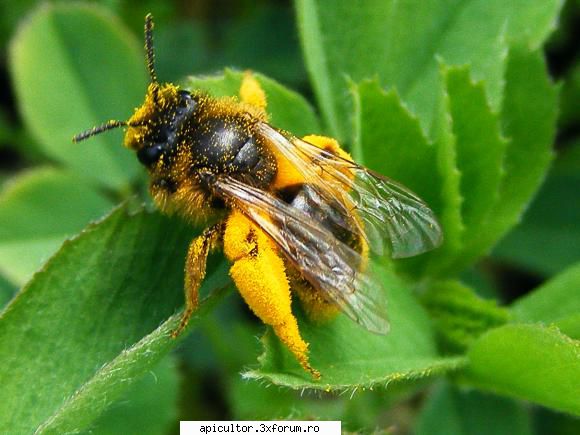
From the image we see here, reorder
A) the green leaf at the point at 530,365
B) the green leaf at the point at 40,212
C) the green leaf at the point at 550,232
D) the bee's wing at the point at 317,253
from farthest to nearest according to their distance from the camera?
the green leaf at the point at 550,232 < the green leaf at the point at 40,212 < the bee's wing at the point at 317,253 < the green leaf at the point at 530,365

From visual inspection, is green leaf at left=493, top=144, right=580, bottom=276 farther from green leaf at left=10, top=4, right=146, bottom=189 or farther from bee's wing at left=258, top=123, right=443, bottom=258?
green leaf at left=10, top=4, right=146, bottom=189

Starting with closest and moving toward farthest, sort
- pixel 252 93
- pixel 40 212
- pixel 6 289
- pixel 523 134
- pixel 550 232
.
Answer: pixel 252 93, pixel 523 134, pixel 6 289, pixel 40 212, pixel 550 232

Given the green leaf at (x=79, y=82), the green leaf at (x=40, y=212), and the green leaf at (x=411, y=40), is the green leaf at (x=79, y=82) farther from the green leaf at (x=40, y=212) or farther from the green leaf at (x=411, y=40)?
the green leaf at (x=411, y=40)

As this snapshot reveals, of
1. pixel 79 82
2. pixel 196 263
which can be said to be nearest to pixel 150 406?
pixel 196 263

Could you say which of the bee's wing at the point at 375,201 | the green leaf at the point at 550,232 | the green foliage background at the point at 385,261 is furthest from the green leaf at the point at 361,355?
the green leaf at the point at 550,232

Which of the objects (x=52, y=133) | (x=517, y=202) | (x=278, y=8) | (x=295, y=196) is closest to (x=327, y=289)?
(x=295, y=196)

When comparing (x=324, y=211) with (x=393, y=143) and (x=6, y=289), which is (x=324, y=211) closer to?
(x=393, y=143)

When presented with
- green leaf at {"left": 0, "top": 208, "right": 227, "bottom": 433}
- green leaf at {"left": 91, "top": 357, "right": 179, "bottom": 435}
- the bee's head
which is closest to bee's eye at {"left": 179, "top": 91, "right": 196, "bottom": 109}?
the bee's head
